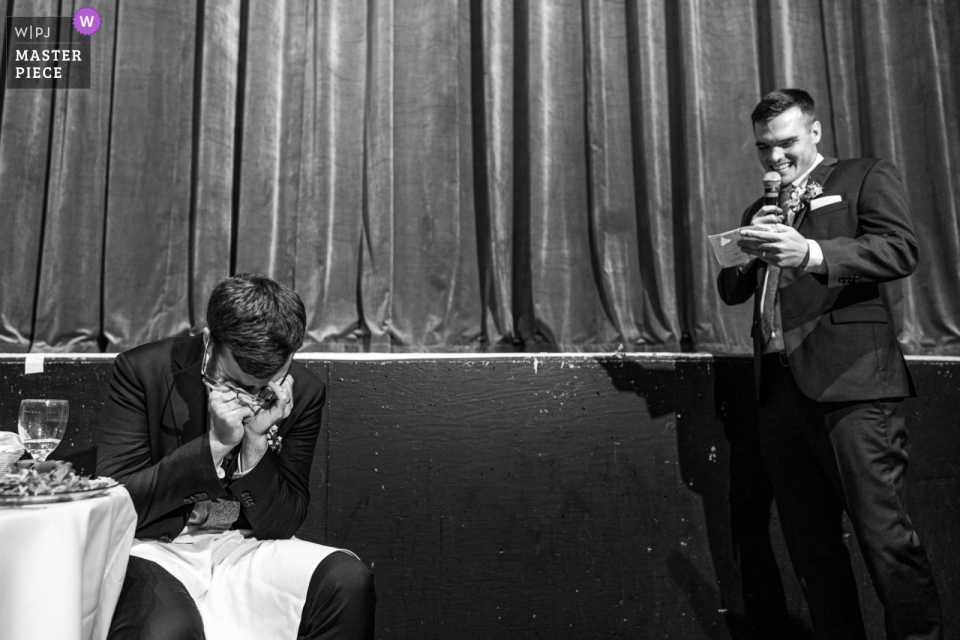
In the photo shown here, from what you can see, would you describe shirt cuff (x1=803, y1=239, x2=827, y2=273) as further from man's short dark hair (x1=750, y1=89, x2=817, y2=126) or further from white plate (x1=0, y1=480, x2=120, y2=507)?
white plate (x1=0, y1=480, x2=120, y2=507)

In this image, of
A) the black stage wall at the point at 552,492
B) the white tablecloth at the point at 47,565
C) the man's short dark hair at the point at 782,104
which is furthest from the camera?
the black stage wall at the point at 552,492

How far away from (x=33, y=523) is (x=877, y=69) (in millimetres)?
2926

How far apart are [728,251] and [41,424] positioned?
173 cm

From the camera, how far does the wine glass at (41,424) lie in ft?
5.08

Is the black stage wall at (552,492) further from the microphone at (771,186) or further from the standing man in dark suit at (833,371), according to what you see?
the microphone at (771,186)

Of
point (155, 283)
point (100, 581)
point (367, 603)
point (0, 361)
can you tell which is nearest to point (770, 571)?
point (367, 603)

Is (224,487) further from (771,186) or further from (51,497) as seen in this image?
(771,186)

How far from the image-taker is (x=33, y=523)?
1235 mm

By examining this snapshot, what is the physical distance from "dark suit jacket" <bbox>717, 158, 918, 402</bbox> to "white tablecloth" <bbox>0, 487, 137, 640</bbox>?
166 centimetres

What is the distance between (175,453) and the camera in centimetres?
164

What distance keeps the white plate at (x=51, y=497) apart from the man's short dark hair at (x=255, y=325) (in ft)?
1.29

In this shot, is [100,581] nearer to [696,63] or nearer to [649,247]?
[649,247]

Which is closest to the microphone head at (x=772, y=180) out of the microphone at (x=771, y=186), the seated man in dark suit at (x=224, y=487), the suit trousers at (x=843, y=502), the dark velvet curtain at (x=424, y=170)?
the microphone at (x=771, y=186)

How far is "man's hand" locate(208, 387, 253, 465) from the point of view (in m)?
1.62
